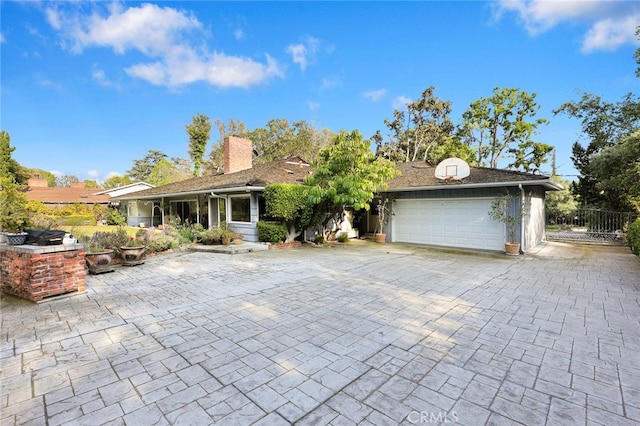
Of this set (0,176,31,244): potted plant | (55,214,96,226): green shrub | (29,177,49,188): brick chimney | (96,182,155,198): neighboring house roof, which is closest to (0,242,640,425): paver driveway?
(0,176,31,244): potted plant

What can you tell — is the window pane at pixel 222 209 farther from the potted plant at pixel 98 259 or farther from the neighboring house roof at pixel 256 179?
the potted plant at pixel 98 259

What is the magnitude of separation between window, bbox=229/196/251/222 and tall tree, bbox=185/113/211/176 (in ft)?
50.0

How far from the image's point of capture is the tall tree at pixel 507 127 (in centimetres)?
2312

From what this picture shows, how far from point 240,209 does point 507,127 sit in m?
23.1

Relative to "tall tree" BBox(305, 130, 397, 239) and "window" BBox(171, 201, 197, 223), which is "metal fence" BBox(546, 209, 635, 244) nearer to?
"tall tree" BBox(305, 130, 397, 239)

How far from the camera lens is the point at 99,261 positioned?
659 centimetres

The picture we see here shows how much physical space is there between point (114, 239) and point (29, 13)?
593 centimetres

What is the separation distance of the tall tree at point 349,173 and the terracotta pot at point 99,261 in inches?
243

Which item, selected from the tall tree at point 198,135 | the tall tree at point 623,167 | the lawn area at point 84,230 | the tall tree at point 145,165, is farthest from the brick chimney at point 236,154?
the tall tree at point 145,165

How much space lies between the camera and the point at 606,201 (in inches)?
635

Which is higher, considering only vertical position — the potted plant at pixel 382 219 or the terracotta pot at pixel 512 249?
the potted plant at pixel 382 219

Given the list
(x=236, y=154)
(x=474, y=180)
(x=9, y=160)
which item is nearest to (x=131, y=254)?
(x=236, y=154)


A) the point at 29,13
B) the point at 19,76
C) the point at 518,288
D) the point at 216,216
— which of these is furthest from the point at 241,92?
the point at 518,288

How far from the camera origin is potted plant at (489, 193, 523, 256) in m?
9.63
